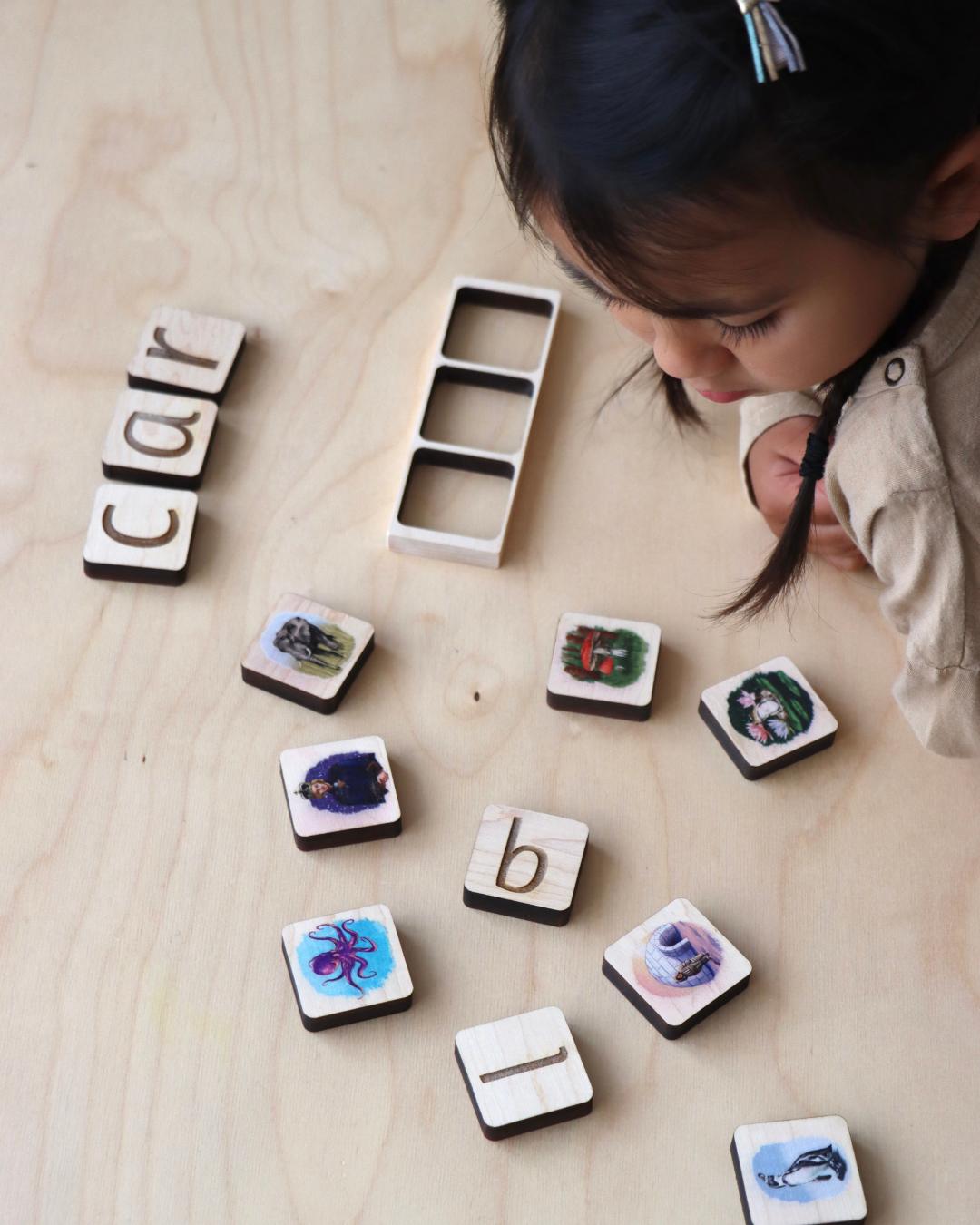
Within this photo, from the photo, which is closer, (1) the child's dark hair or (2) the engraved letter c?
(1) the child's dark hair

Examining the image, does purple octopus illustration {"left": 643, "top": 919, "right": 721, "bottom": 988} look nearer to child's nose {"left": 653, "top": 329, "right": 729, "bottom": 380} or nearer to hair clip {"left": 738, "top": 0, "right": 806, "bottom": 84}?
child's nose {"left": 653, "top": 329, "right": 729, "bottom": 380}

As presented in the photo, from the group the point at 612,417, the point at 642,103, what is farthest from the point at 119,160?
the point at 642,103

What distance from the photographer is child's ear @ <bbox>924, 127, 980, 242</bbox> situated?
613 mm

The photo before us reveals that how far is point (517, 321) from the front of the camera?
1.02 meters

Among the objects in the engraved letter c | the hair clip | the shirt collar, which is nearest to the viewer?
the hair clip

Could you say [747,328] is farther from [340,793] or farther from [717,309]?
[340,793]

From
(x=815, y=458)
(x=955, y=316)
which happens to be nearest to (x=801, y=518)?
(x=815, y=458)

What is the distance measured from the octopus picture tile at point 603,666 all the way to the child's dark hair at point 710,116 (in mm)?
258

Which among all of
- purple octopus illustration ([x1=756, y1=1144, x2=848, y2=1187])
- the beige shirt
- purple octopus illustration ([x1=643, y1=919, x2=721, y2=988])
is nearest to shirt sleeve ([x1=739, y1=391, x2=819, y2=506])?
the beige shirt

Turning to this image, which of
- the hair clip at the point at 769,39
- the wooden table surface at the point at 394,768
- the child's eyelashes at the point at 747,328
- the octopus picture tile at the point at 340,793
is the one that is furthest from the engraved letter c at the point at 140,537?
the hair clip at the point at 769,39

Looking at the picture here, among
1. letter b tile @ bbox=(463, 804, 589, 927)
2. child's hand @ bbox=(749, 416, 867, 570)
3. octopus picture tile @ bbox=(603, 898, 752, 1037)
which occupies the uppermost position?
child's hand @ bbox=(749, 416, 867, 570)

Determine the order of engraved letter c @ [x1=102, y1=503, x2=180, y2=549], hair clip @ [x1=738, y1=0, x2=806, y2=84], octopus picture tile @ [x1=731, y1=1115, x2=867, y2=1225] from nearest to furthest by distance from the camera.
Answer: hair clip @ [x1=738, y1=0, x2=806, y2=84], octopus picture tile @ [x1=731, y1=1115, x2=867, y2=1225], engraved letter c @ [x1=102, y1=503, x2=180, y2=549]

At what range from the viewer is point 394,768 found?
79 cm

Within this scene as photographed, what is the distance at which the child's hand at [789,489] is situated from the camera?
88cm
